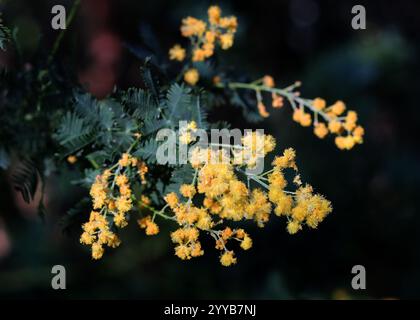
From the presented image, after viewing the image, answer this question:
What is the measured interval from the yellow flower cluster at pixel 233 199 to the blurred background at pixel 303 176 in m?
0.73

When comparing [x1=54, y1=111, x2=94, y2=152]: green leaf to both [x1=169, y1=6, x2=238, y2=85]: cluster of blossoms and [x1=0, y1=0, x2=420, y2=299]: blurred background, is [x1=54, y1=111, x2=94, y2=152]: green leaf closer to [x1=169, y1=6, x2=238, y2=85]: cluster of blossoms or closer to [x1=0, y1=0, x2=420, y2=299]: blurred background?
[x1=0, y1=0, x2=420, y2=299]: blurred background

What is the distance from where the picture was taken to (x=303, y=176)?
4.21m

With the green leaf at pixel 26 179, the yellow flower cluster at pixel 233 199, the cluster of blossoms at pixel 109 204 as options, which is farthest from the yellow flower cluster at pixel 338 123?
the green leaf at pixel 26 179

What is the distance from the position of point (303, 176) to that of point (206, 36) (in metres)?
2.22

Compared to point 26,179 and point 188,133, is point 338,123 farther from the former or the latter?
point 26,179

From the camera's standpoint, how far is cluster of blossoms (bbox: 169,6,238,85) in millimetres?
2174

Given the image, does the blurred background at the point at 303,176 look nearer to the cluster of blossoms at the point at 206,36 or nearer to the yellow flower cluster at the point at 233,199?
the cluster of blossoms at the point at 206,36

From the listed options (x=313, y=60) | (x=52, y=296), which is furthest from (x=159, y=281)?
(x=313, y=60)

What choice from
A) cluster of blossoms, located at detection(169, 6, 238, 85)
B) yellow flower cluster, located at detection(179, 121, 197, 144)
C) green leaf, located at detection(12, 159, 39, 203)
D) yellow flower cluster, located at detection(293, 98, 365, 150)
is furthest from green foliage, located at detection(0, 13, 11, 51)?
yellow flower cluster, located at detection(293, 98, 365, 150)

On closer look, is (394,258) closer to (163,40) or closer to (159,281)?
(159,281)

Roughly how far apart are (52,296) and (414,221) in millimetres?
2669

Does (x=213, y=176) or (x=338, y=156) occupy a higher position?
(x=338, y=156)

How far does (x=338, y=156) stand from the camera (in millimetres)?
4430

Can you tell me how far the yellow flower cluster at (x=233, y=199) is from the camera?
1.56 meters
